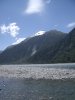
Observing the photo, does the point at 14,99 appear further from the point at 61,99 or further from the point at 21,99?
the point at 61,99

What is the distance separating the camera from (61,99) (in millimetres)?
31078

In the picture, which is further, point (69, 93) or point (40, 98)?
point (69, 93)

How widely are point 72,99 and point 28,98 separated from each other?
5492mm

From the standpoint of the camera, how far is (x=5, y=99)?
32.4 m

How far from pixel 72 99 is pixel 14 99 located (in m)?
7.03

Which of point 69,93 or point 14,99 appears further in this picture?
point 69,93

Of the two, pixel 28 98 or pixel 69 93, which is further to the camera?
pixel 69 93

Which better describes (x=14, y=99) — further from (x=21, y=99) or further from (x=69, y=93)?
(x=69, y=93)

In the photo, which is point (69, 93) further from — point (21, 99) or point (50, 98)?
point (21, 99)

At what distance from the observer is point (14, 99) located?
32219 millimetres

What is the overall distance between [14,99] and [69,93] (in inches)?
308

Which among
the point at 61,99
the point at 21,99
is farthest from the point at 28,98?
the point at 61,99

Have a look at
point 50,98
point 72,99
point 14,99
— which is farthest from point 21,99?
point 72,99

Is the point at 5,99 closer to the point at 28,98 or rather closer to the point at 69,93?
the point at 28,98
